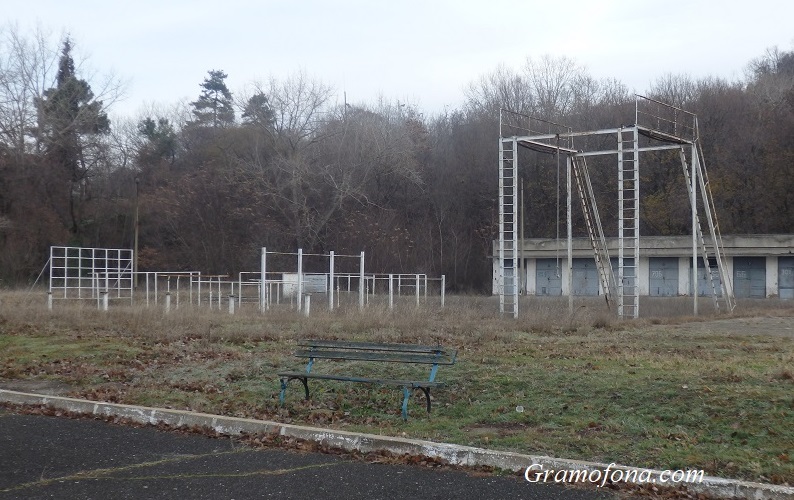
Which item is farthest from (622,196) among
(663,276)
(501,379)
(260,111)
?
(260,111)

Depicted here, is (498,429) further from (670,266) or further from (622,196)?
(670,266)

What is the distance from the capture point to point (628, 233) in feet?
183

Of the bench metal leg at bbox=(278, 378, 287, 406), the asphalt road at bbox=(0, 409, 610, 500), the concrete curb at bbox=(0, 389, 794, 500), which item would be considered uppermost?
the bench metal leg at bbox=(278, 378, 287, 406)

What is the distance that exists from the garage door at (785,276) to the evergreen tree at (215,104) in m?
48.5

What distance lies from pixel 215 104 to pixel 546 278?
44.5 m

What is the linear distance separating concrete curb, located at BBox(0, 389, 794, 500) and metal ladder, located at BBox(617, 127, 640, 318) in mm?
19082

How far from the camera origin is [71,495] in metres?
7.05

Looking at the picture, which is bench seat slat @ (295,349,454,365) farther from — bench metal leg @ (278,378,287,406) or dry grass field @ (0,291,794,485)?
dry grass field @ (0,291,794,485)

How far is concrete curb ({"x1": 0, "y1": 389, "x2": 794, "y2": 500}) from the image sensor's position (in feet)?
22.6

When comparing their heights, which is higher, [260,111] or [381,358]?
[260,111]

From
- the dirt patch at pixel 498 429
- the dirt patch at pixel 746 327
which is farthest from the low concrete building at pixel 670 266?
the dirt patch at pixel 498 429

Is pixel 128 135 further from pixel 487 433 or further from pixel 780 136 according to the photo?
pixel 487 433

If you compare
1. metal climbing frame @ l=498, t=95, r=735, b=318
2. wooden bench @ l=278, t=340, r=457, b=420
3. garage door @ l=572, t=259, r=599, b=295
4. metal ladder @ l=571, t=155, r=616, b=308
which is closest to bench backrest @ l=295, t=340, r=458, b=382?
wooden bench @ l=278, t=340, r=457, b=420

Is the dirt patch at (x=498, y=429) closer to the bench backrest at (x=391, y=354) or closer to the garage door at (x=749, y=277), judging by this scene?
the bench backrest at (x=391, y=354)
